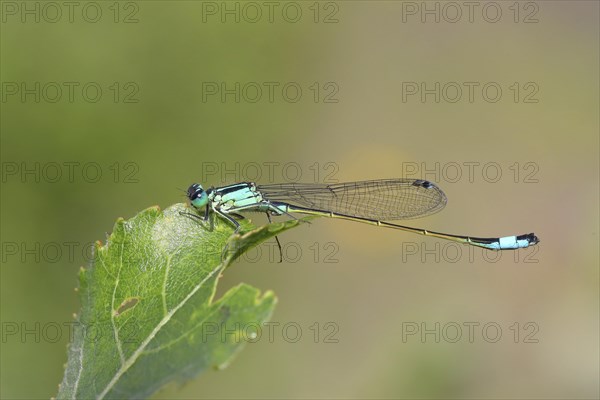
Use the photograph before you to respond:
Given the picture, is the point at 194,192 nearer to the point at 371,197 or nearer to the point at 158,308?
the point at 371,197

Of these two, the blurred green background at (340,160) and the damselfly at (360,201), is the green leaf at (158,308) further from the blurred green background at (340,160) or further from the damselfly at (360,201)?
the blurred green background at (340,160)

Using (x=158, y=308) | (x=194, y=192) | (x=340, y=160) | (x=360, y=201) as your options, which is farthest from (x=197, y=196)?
(x=340, y=160)

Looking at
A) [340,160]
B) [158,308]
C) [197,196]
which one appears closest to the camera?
[158,308]

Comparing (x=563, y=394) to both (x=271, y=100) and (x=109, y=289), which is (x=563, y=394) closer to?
(x=271, y=100)

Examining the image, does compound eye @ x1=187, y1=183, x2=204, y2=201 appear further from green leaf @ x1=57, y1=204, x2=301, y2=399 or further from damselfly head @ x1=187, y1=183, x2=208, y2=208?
green leaf @ x1=57, y1=204, x2=301, y2=399

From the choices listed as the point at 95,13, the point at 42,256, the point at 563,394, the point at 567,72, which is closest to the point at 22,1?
the point at 95,13

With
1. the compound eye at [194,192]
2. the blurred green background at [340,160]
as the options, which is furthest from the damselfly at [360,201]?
the blurred green background at [340,160]
